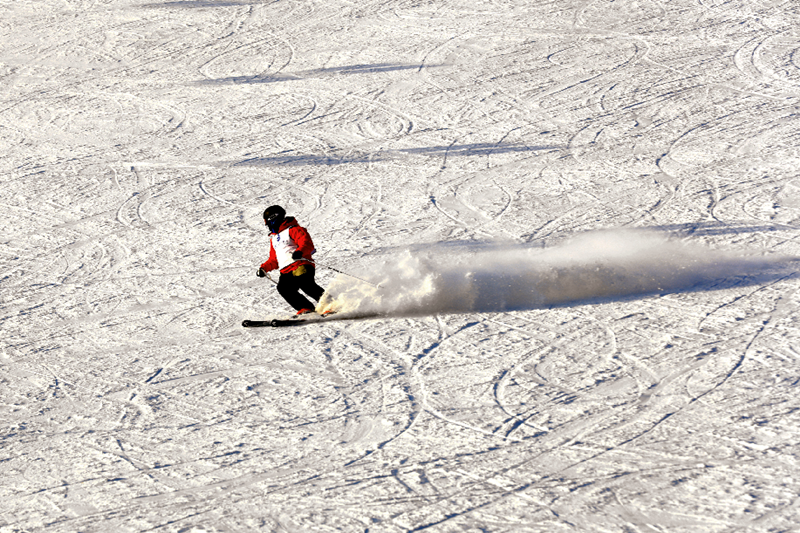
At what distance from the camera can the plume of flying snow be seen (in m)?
7.14

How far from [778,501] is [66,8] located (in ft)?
59.4

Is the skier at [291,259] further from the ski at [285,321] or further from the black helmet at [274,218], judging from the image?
the ski at [285,321]

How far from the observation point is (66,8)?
17594 mm

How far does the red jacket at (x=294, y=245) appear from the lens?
22.9 feet

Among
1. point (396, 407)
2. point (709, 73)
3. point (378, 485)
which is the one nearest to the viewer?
point (378, 485)

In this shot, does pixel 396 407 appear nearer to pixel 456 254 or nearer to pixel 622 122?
pixel 456 254

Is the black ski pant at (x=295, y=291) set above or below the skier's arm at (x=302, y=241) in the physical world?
below

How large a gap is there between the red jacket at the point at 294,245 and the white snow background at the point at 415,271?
0.45 metres

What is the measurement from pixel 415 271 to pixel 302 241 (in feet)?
3.85

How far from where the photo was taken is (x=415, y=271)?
24.4ft

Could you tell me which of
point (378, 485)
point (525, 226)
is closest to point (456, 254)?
point (525, 226)

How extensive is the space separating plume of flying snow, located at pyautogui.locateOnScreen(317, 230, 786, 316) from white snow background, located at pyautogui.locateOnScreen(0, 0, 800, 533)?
0.11 feet

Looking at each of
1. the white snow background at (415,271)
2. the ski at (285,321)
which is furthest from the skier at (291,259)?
the white snow background at (415,271)

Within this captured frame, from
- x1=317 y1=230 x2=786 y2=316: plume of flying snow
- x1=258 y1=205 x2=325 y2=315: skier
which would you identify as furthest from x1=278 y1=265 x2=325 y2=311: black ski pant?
x1=317 y1=230 x2=786 y2=316: plume of flying snow
